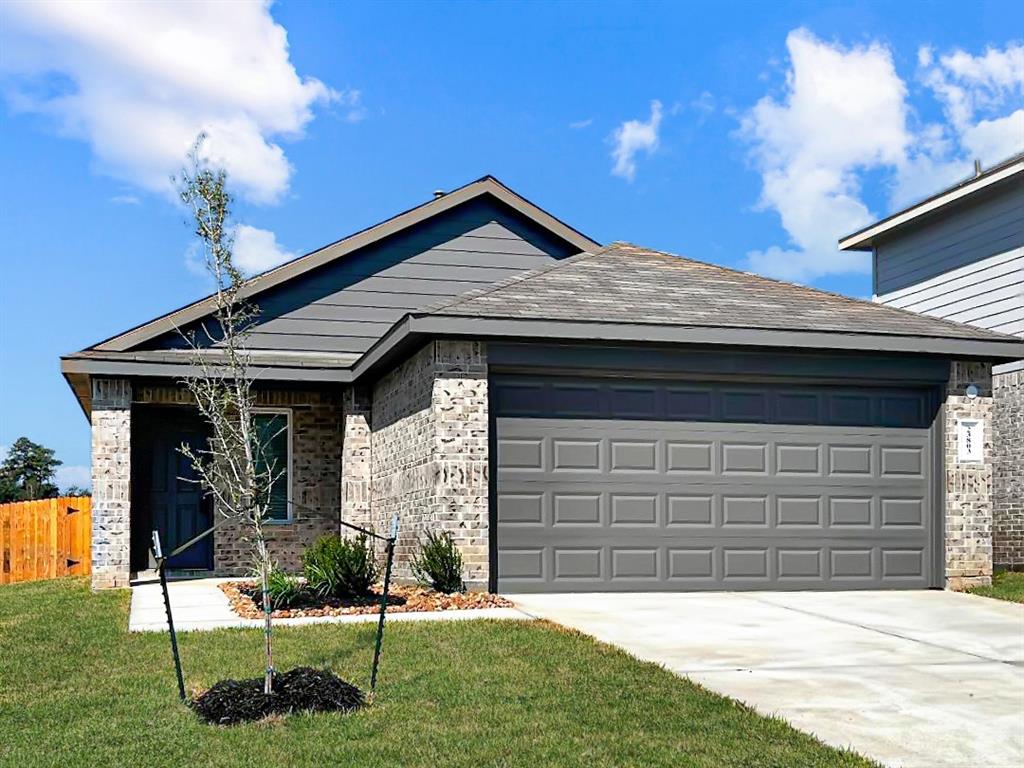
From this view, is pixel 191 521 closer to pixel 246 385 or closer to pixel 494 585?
pixel 494 585

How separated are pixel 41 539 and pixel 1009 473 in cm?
1754

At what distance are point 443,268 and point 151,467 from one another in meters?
5.47

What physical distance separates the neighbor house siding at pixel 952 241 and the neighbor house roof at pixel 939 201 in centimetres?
22

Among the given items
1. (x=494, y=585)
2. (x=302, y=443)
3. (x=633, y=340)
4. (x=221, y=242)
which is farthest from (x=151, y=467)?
(x=221, y=242)

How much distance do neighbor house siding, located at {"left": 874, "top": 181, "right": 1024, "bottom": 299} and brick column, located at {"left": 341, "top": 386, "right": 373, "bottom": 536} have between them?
1025 cm

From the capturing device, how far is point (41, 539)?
896 inches

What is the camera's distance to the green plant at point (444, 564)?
1280 centimetres

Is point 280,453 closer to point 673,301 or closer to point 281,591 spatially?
point 281,591

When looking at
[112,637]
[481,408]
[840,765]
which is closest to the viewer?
[840,765]

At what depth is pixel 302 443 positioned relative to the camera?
18016 mm

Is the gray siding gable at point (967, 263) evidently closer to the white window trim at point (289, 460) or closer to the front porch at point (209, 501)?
the front porch at point (209, 501)

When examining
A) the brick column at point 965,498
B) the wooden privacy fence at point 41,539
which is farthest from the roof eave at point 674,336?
the wooden privacy fence at point 41,539

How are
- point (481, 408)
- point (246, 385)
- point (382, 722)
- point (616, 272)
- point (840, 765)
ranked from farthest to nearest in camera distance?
1. point (616, 272)
2. point (481, 408)
3. point (246, 385)
4. point (382, 722)
5. point (840, 765)

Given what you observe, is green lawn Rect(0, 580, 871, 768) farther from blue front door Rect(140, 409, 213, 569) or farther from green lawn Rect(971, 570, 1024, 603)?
blue front door Rect(140, 409, 213, 569)
